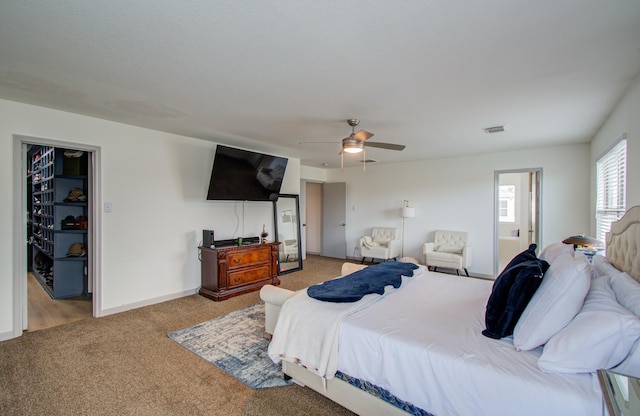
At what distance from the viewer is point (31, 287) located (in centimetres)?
481

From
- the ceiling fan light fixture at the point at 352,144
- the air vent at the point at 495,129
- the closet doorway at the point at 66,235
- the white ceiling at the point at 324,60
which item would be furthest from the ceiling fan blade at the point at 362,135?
the closet doorway at the point at 66,235

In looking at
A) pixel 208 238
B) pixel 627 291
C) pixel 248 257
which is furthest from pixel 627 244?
pixel 208 238

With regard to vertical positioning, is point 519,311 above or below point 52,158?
below

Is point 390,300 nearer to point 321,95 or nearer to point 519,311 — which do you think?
point 519,311

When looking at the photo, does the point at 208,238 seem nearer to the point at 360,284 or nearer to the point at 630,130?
the point at 360,284

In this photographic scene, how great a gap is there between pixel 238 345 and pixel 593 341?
2.70 metres

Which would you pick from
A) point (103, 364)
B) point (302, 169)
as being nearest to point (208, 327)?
point (103, 364)

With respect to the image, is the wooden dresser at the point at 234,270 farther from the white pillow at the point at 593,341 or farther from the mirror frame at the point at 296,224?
the white pillow at the point at 593,341

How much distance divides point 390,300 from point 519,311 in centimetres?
92

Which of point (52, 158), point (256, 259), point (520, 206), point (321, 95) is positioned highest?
point (321, 95)

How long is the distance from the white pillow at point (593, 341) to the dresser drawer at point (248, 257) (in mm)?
3916

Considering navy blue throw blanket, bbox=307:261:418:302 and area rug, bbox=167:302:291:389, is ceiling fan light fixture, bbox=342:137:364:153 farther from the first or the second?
area rug, bbox=167:302:291:389

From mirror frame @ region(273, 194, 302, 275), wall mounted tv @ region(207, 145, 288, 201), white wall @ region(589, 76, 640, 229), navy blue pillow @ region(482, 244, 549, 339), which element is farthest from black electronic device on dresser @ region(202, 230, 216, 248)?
white wall @ region(589, 76, 640, 229)

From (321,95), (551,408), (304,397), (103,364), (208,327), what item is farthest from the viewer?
(208,327)
